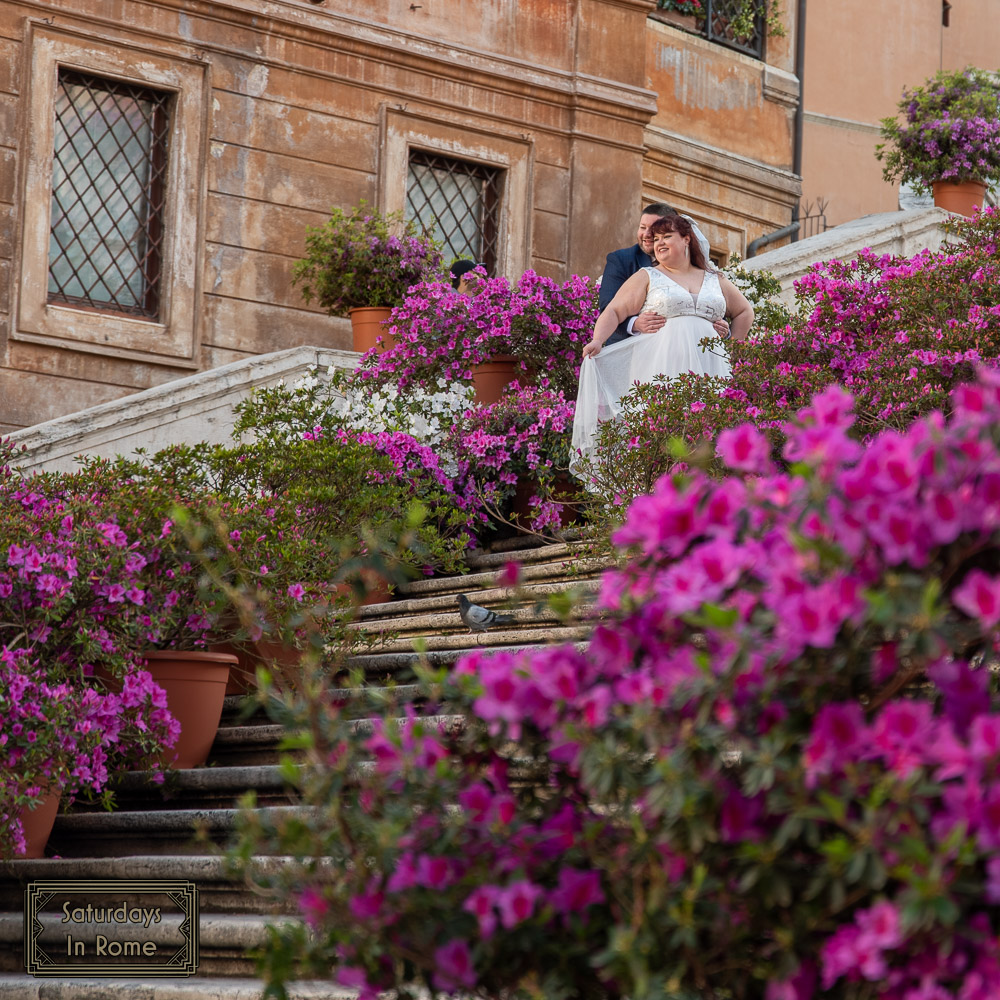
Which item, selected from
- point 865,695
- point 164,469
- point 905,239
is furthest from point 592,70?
point 865,695

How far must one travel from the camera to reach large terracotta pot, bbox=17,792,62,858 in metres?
5.40

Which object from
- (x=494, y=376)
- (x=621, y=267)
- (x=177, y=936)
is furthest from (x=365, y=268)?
(x=177, y=936)

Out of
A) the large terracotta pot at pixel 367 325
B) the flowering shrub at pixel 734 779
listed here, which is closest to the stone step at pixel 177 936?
the flowering shrub at pixel 734 779

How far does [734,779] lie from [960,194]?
47.4 feet

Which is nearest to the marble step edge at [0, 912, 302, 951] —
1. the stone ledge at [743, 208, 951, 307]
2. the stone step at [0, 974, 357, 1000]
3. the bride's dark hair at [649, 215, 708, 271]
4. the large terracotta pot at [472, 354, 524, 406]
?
the stone step at [0, 974, 357, 1000]

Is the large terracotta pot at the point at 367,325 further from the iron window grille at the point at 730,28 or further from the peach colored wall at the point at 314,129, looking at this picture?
the iron window grille at the point at 730,28

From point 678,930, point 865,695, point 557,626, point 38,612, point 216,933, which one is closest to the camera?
point 678,930

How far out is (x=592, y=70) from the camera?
47.1 feet

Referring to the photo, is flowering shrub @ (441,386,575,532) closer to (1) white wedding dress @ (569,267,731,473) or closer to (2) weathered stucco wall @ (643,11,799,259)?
(1) white wedding dress @ (569,267,731,473)

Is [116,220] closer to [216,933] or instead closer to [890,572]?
[216,933]

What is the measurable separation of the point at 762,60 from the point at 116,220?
28.5 ft

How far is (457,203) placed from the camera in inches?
545

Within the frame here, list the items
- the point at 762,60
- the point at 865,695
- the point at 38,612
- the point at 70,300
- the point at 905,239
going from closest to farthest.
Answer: the point at 865,695
the point at 38,612
the point at 70,300
the point at 905,239
the point at 762,60

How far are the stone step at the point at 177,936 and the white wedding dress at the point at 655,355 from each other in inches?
163
